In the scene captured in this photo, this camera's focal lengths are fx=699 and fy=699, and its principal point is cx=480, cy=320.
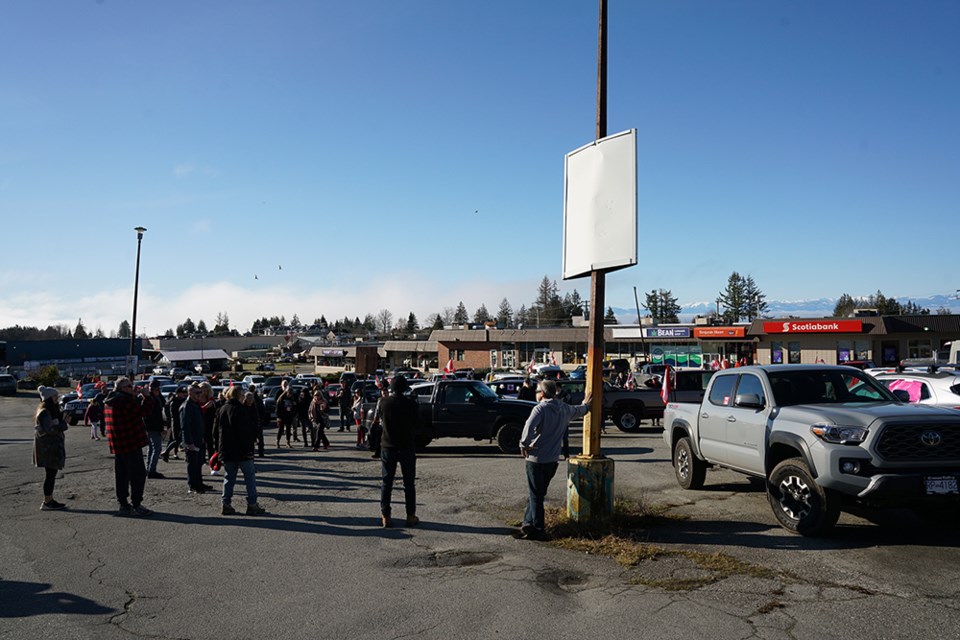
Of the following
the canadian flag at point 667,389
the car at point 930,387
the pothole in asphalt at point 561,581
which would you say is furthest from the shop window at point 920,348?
the pothole in asphalt at point 561,581

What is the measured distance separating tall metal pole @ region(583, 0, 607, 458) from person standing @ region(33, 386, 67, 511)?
25.1 feet

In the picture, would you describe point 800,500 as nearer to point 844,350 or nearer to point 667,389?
point 667,389

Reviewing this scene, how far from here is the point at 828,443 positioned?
737cm

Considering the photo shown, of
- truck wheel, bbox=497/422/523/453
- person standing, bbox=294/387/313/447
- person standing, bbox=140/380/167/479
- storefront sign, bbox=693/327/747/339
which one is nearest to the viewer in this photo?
person standing, bbox=140/380/167/479

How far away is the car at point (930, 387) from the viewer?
1219cm

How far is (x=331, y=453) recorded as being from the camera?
17.8 metres

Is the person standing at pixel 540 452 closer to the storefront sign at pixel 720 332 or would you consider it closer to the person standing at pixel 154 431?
the person standing at pixel 154 431

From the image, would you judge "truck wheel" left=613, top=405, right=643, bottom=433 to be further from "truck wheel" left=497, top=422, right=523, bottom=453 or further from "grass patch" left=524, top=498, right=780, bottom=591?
"grass patch" left=524, top=498, right=780, bottom=591

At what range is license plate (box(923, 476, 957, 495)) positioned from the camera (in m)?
6.93

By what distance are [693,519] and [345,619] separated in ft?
16.1

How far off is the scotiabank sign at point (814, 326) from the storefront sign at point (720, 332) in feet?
11.0

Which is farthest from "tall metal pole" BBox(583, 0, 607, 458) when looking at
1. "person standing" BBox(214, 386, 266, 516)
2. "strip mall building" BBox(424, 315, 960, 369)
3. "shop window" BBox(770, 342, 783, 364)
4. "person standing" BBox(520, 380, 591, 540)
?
"shop window" BBox(770, 342, 783, 364)

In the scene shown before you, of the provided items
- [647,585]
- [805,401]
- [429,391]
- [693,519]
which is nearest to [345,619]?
[647,585]

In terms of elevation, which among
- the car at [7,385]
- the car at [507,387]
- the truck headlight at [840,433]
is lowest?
the car at [7,385]
